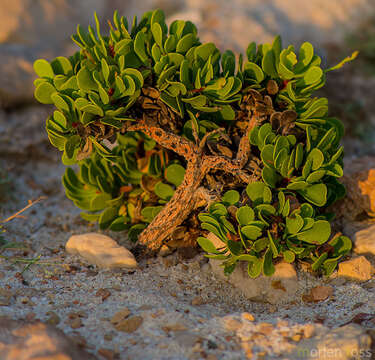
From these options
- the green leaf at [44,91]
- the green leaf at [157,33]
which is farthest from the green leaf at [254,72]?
the green leaf at [44,91]

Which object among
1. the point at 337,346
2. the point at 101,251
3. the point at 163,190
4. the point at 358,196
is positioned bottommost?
the point at 337,346

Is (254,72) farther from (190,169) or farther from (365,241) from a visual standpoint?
(365,241)

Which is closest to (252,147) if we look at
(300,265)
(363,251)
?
(300,265)

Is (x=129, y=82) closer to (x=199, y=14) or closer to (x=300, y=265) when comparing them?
(x=300, y=265)

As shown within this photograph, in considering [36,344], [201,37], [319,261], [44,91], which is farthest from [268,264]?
[201,37]

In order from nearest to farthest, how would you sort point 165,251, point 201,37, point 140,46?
1. point 140,46
2. point 165,251
3. point 201,37

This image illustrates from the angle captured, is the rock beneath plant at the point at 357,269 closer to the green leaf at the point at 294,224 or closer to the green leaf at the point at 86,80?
the green leaf at the point at 294,224
